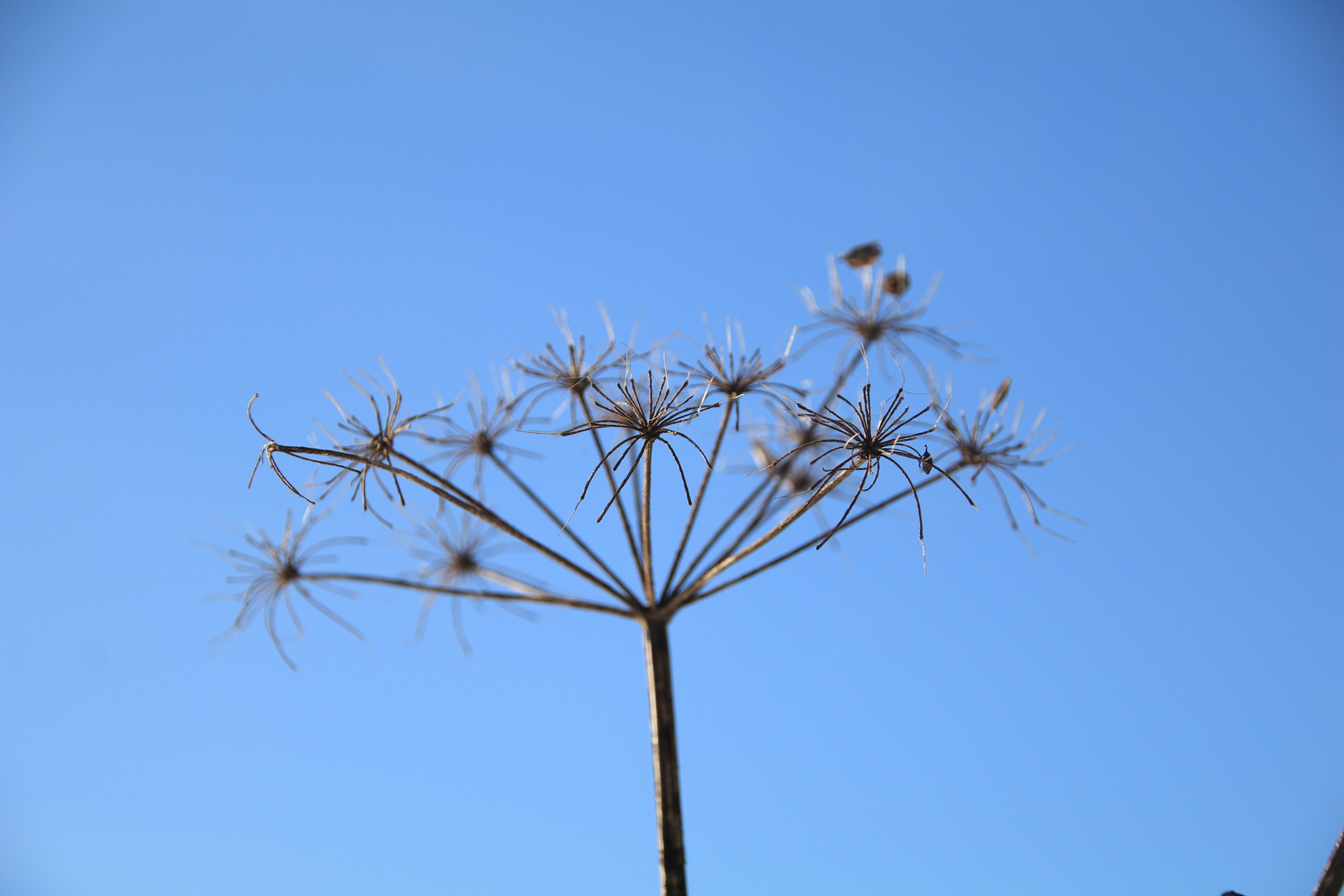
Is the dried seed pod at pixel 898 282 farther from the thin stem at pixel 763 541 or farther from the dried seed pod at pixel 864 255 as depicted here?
the thin stem at pixel 763 541

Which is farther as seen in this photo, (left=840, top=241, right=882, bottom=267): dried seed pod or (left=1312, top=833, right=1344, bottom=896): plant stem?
(left=840, top=241, right=882, bottom=267): dried seed pod

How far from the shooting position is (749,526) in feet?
15.2

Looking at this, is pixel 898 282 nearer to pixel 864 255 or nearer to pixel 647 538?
pixel 864 255

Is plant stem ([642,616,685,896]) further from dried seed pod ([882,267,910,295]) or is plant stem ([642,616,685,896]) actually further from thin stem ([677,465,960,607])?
dried seed pod ([882,267,910,295])

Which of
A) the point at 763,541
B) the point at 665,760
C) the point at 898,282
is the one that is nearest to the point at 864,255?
the point at 898,282

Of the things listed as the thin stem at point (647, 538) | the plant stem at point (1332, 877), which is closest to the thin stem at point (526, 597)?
the thin stem at point (647, 538)

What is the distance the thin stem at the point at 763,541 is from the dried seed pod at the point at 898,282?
1759 mm

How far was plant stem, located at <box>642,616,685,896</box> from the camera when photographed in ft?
11.3

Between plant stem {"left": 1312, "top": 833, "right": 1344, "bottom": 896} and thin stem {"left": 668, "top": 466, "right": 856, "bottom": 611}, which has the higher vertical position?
thin stem {"left": 668, "top": 466, "right": 856, "bottom": 611}

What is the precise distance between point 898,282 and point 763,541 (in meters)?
2.07

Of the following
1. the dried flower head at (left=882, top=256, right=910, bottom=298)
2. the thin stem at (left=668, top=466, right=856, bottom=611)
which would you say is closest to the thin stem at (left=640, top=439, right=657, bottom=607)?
the thin stem at (left=668, top=466, right=856, bottom=611)

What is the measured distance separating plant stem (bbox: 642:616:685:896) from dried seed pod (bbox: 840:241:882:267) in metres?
2.36

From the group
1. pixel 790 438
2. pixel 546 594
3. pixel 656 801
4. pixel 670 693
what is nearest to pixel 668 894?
pixel 656 801

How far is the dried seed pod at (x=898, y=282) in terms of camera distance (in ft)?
16.0
